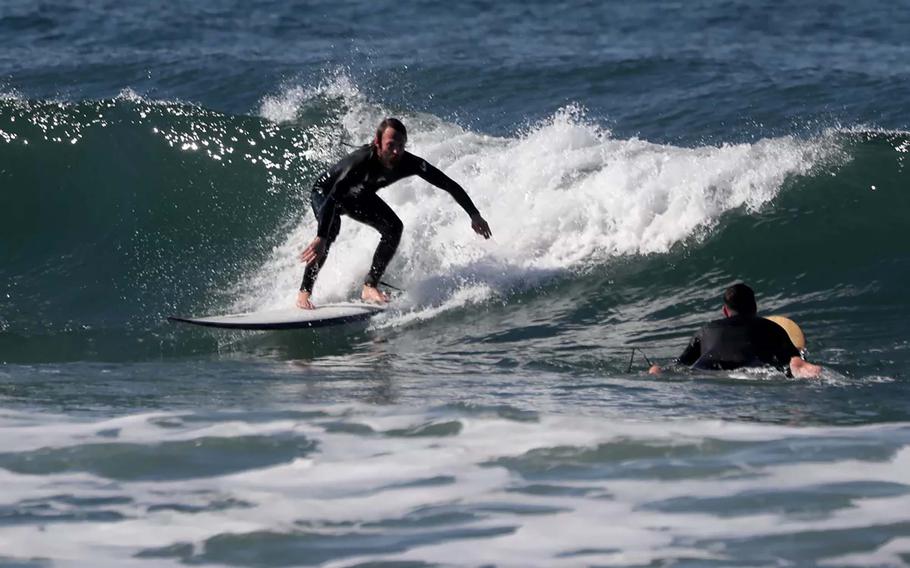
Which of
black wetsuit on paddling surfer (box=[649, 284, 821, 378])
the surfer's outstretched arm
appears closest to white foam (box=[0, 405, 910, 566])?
black wetsuit on paddling surfer (box=[649, 284, 821, 378])

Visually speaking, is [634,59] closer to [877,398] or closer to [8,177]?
[8,177]

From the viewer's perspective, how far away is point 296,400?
22.6 feet

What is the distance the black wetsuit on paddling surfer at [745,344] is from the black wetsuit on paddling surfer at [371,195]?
7.65ft

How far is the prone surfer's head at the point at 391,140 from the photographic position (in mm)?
9133

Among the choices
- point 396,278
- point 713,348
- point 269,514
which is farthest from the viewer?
point 396,278

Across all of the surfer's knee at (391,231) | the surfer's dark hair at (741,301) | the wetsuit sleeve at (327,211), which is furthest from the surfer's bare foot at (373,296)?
the surfer's dark hair at (741,301)

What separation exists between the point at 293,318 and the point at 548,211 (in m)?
2.75

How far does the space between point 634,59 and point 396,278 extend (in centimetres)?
930

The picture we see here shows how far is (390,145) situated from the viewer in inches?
360

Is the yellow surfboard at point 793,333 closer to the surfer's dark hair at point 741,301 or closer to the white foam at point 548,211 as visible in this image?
the surfer's dark hair at point 741,301

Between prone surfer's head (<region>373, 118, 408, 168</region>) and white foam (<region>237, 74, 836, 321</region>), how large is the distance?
1.28 metres

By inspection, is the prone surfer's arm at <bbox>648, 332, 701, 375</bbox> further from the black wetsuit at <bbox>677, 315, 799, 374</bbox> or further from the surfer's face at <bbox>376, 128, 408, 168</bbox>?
the surfer's face at <bbox>376, 128, 408, 168</bbox>

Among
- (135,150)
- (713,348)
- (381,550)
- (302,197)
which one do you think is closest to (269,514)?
(381,550)

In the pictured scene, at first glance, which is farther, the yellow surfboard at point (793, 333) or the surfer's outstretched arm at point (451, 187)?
the surfer's outstretched arm at point (451, 187)
